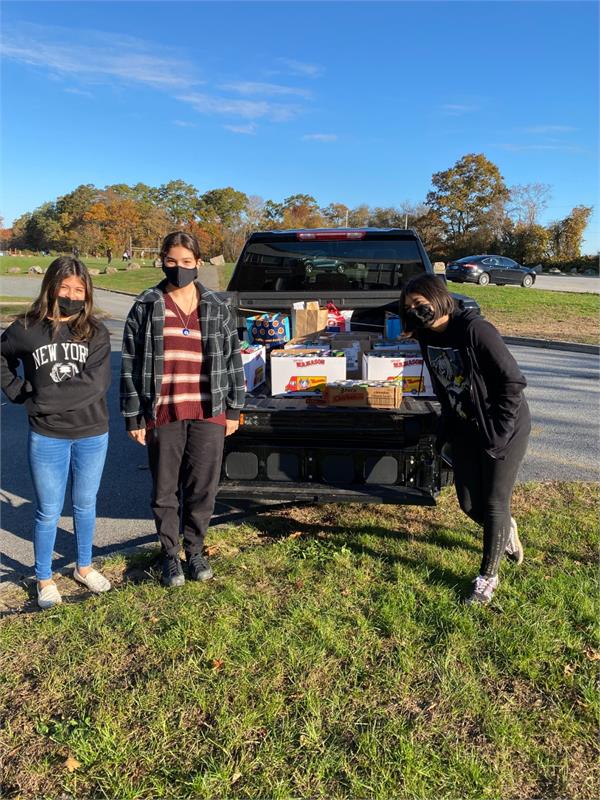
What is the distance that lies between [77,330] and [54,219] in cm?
8205

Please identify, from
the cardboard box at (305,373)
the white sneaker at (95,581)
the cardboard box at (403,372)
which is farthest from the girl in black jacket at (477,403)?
the white sneaker at (95,581)

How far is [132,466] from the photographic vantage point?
545 centimetres

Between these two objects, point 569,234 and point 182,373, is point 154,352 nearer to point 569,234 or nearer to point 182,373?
point 182,373

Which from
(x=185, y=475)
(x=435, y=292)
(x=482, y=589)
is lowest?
(x=482, y=589)

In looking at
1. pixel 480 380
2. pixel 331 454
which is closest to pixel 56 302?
pixel 331 454

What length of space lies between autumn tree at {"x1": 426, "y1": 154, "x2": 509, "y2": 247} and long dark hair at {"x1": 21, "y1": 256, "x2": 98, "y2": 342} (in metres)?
47.3

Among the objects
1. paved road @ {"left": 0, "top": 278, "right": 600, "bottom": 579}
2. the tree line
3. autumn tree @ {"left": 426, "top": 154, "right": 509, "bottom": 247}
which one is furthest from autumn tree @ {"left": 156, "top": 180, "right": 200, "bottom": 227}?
paved road @ {"left": 0, "top": 278, "right": 600, "bottom": 579}

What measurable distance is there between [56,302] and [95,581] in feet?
5.07

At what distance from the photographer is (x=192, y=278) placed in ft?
9.95

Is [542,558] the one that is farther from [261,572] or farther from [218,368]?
[218,368]

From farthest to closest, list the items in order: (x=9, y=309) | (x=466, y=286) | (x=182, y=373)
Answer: (x=466, y=286), (x=9, y=309), (x=182, y=373)

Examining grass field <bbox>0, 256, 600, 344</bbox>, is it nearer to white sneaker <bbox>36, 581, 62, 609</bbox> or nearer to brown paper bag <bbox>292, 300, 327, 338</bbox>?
brown paper bag <bbox>292, 300, 327, 338</bbox>

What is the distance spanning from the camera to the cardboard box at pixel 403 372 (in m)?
3.81

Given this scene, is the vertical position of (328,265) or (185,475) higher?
(328,265)
